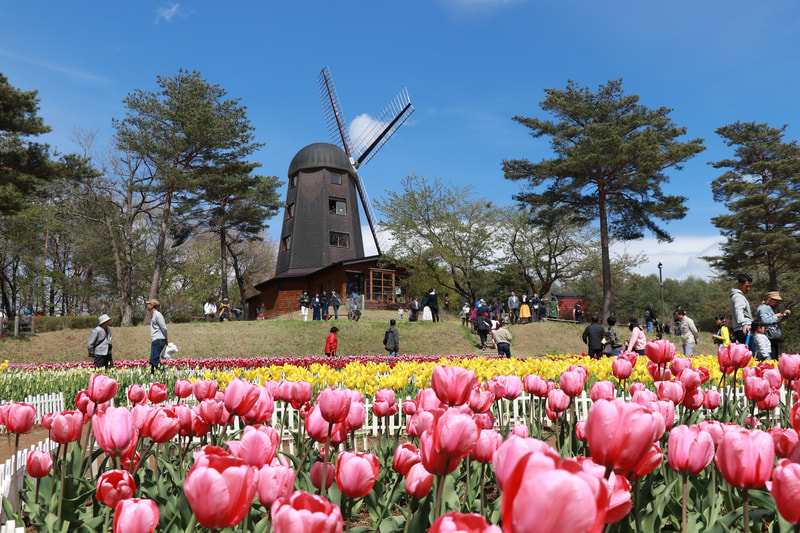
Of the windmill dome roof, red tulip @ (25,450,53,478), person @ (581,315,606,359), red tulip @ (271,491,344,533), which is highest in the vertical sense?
the windmill dome roof

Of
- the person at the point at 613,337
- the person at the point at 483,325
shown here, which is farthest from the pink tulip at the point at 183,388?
the person at the point at 483,325

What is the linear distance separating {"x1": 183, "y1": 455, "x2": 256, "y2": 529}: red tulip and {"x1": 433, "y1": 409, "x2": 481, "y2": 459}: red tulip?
422mm

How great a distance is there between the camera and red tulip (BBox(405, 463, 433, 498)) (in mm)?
1437

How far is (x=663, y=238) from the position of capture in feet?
86.8

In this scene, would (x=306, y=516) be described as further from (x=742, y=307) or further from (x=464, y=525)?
(x=742, y=307)

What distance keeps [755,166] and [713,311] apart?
1568 cm

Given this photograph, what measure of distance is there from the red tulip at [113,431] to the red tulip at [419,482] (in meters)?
0.89

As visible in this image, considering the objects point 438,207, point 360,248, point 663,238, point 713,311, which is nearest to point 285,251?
point 360,248

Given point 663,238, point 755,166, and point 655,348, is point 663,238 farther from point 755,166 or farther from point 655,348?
point 655,348

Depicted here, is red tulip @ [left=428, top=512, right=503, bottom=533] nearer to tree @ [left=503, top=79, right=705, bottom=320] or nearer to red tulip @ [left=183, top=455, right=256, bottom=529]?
red tulip @ [left=183, top=455, right=256, bottom=529]

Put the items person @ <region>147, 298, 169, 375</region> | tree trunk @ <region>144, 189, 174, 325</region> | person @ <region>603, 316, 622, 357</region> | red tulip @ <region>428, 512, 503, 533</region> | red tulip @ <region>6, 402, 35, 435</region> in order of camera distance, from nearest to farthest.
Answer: red tulip @ <region>428, 512, 503, 533</region>
red tulip @ <region>6, 402, 35, 435</region>
person @ <region>147, 298, 169, 375</region>
person @ <region>603, 316, 622, 357</region>
tree trunk @ <region>144, 189, 174, 325</region>

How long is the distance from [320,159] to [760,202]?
3005 centimetres

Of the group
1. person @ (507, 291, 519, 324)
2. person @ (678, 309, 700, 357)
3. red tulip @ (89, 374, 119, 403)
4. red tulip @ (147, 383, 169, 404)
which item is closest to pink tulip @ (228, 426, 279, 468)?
red tulip @ (89, 374, 119, 403)

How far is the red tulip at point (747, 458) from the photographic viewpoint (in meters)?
1.17
